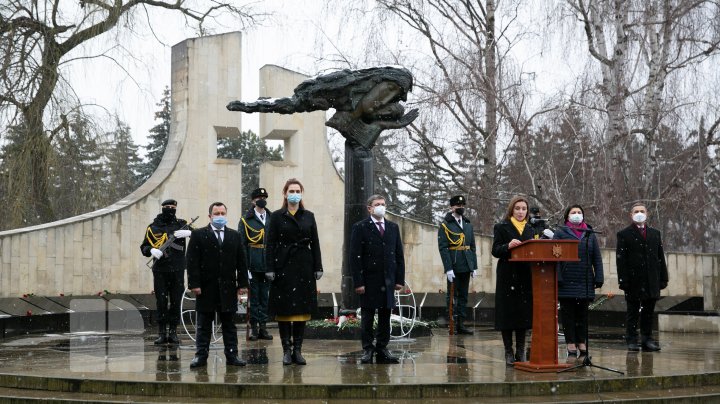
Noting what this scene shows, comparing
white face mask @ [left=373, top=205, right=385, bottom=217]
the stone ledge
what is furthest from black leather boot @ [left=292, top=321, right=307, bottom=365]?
the stone ledge

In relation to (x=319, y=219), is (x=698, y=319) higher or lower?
lower

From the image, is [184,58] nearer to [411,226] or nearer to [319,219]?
[319,219]

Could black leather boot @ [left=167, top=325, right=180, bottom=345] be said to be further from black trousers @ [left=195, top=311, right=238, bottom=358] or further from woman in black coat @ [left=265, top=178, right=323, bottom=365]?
woman in black coat @ [left=265, top=178, right=323, bottom=365]

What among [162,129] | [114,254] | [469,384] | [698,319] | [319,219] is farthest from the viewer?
[162,129]

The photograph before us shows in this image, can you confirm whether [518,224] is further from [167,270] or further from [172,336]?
[172,336]

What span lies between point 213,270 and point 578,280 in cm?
398

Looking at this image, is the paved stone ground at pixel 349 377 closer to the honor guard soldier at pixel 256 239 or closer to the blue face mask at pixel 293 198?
the honor guard soldier at pixel 256 239

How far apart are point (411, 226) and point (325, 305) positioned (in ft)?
7.65

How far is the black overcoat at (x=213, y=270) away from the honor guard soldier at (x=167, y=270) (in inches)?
105

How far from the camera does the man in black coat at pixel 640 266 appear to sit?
12234 millimetres

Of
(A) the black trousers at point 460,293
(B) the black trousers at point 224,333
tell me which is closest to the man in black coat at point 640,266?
(A) the black trousers at point 460,293

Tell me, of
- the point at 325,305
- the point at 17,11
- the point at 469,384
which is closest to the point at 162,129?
the point at 17,11

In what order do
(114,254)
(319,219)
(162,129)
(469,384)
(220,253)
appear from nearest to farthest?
(469,384)
(220,253)
(114,254)
(319,219)
(162,129)

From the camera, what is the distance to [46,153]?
19891 millimetres
